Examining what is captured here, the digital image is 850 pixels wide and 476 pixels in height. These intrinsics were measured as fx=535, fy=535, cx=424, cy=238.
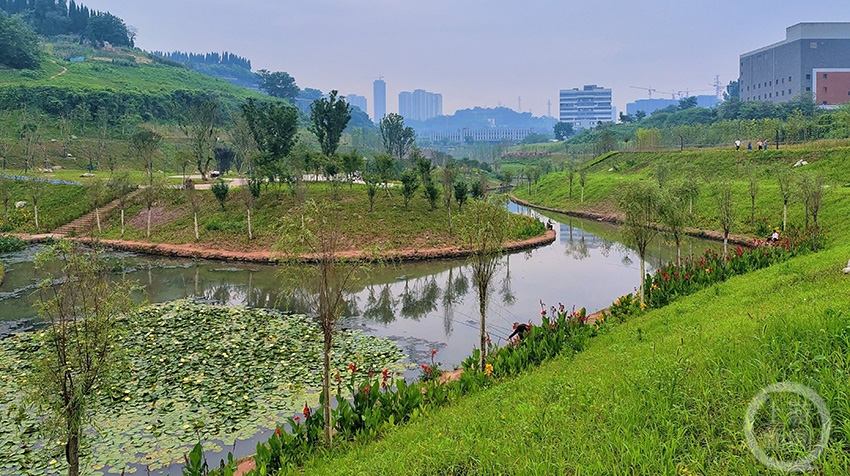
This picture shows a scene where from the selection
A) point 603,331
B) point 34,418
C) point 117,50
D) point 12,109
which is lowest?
point 34,418

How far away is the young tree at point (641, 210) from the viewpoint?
46.8ft

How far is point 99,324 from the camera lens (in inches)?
262

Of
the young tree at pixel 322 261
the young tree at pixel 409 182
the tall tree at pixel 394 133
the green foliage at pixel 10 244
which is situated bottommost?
the green foliage at pixel 10 244

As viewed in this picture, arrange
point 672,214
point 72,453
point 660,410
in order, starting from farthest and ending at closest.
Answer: point 672,214, point 72,453, point 660,410

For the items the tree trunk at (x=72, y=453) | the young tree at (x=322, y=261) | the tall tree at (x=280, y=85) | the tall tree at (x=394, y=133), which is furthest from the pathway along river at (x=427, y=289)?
the tall tree at (x=280, y=85)

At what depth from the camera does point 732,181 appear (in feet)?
124

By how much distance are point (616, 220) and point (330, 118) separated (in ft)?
69.1

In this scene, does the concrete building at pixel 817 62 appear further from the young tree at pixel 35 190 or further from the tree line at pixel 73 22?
the tree line at pixel 73 22

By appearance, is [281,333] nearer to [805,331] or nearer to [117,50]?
[805,331]

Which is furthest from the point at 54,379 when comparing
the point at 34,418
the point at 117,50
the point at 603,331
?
the point at 117,50

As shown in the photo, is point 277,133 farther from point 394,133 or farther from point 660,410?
point 660,410

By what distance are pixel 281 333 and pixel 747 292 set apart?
38.1ft

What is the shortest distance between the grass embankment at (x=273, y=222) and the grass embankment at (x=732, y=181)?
10.2m
